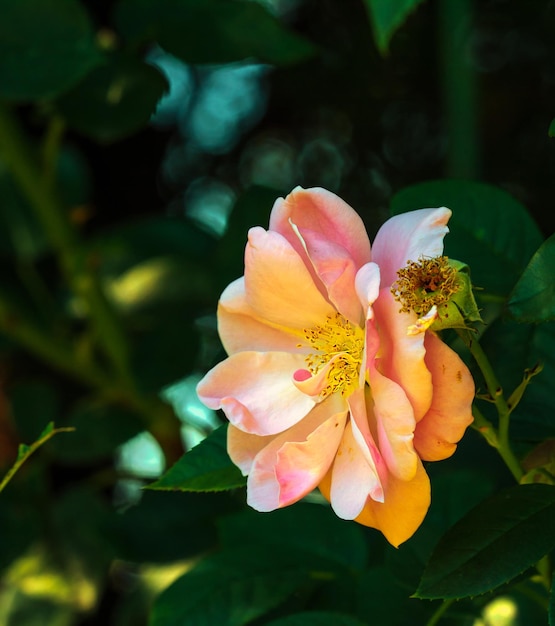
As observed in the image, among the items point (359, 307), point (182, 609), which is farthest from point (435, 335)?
point (182, 609)

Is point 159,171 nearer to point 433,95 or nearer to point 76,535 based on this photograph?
point 433,95

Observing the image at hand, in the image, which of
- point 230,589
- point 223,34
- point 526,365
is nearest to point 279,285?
point 526,365

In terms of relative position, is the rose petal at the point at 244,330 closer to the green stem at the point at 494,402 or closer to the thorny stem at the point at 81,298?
the green stem at the point at 494,402

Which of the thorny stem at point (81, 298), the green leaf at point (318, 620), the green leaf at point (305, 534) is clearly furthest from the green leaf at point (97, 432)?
the green leaf at point (318, 620)

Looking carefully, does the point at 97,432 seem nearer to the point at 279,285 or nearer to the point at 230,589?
the point at 230,589

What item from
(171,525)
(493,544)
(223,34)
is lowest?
(171,525)

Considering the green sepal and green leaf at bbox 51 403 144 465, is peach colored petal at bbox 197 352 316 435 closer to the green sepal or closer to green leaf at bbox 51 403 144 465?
the green sepal

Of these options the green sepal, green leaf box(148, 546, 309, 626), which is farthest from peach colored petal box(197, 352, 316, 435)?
green leaf box(148, 546, 309, 626)

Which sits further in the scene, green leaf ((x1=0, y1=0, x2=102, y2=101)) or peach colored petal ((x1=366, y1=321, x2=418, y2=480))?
green leaf ((x1=0, y1=0, x2=102, y2=101))

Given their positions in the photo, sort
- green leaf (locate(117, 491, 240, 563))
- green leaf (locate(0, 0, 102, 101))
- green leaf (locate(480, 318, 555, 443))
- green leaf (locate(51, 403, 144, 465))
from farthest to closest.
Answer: green leaf (locate(51, 403, 144, 465)), green leaf (locate(117, 491, 240, 563)), green leaf (locate(0, 0, 102, 101)), green leaf (locate(480, 318, 555, 443))
